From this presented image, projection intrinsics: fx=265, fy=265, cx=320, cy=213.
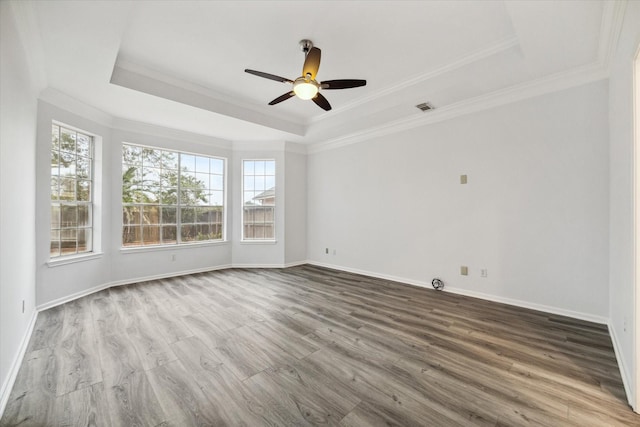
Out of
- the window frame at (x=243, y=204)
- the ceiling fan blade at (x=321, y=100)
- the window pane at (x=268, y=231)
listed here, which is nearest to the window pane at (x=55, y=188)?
the window frame at (x=243, y=204)

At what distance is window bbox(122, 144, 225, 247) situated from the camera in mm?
4820

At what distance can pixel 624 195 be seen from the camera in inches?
80.8

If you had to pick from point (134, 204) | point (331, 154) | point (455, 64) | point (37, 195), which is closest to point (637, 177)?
point (455, 64)

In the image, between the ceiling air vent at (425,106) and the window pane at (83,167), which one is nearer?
the ceiling air vent at (425,106)

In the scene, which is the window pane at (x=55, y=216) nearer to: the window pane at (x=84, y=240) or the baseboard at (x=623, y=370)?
the window pane at (x=84, y=240)

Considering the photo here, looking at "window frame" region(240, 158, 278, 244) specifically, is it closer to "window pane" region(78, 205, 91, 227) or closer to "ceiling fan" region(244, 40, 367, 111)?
"window pane" region(78, 205, 91, 227)

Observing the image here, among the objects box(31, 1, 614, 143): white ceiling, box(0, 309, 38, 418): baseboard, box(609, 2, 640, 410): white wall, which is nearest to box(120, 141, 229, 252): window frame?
box(31, 1, 614, 143): white ceiling

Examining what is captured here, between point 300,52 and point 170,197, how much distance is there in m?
3.82

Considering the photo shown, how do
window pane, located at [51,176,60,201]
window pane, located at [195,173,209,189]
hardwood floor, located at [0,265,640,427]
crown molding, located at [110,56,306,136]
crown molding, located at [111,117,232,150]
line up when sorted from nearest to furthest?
hardwood floor, located at [0,265,640,427], crown molding, located at [110,56,306,136], window pane, located at [51,176,60,201], crown molding, located at [111,117,232,150], window pane, located at [195,173,209,189]

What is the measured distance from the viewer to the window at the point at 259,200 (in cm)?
611

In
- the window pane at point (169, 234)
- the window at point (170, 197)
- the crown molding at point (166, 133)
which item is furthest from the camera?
the window pane at point (169, 234)

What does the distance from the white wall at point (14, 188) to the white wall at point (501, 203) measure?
4.62 metres

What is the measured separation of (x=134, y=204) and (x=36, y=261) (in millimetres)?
1728

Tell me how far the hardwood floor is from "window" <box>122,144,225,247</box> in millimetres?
1698
